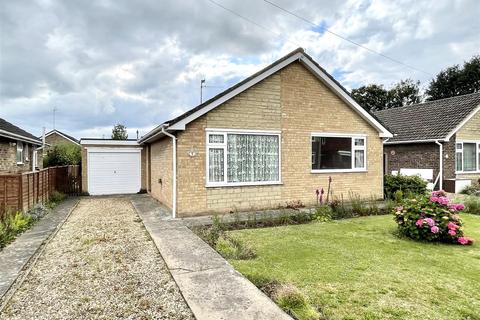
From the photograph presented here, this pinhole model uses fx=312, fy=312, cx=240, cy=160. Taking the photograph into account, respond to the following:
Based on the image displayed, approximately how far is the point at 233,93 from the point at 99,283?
7.26 metres

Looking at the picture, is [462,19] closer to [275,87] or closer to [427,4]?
[427,4]

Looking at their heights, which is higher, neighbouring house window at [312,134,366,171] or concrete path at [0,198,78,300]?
neighbouring house window at [312,134,366,171]

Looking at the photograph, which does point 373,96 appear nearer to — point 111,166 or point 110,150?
point 110,150

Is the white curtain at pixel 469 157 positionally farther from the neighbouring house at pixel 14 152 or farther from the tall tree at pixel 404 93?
the tall tree at pixel 404 93

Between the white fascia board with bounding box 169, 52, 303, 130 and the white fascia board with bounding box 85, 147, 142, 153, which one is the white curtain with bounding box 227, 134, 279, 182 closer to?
the white fascia board with bounding box 169, 52, 303, 130

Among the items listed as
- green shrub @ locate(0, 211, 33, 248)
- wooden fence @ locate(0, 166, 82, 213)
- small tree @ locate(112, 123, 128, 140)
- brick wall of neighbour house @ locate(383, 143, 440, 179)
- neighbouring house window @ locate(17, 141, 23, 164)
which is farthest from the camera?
small tree @ locate(112, 123, 128, 140)

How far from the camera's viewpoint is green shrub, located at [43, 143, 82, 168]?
21.8 meters

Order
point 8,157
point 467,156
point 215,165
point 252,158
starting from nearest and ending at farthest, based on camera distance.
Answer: point 215,165 → point 252,158 → point 8,157 → point 467,156

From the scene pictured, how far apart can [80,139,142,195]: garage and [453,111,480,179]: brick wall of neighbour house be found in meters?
17.9

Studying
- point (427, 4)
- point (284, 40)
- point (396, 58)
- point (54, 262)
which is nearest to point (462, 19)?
point (396, 58)

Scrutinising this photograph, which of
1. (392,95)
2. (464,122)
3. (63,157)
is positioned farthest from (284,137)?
(392,95)

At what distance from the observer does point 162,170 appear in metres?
12.6

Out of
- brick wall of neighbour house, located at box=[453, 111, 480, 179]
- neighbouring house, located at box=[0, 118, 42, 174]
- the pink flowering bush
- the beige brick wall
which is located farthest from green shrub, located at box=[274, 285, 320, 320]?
brick wall of neighbour house, located at box=[453, 111, 480, 179]

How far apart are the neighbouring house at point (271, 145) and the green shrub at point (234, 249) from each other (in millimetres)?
3293
